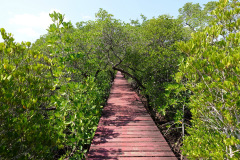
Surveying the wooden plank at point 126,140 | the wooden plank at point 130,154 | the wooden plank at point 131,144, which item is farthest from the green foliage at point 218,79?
the wooden plank at point 126,140

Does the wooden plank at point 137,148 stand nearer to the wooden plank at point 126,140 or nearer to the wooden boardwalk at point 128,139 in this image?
the wooden boardwalk at point 128,139

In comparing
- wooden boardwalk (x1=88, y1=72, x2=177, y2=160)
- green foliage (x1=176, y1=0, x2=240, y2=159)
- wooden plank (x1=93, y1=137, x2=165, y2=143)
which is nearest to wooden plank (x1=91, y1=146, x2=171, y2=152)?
wooden boardwalk (x1=88, y1=72, x2=177, y2=160)

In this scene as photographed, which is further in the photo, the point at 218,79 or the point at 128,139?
the point at 128,139

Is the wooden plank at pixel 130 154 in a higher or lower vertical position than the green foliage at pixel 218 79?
lower

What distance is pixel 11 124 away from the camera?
2248 millimetres

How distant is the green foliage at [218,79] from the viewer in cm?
206

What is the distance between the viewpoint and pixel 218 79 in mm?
2154

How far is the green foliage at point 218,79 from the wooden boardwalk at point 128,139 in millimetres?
749

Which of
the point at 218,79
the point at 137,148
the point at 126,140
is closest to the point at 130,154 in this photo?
the point at 137,148

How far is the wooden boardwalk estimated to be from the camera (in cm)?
301

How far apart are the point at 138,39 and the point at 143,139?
5.78 m

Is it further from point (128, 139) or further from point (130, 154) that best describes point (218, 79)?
point (128, 139)

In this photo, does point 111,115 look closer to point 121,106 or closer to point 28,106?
point 121,106

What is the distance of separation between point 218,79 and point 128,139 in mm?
2482
